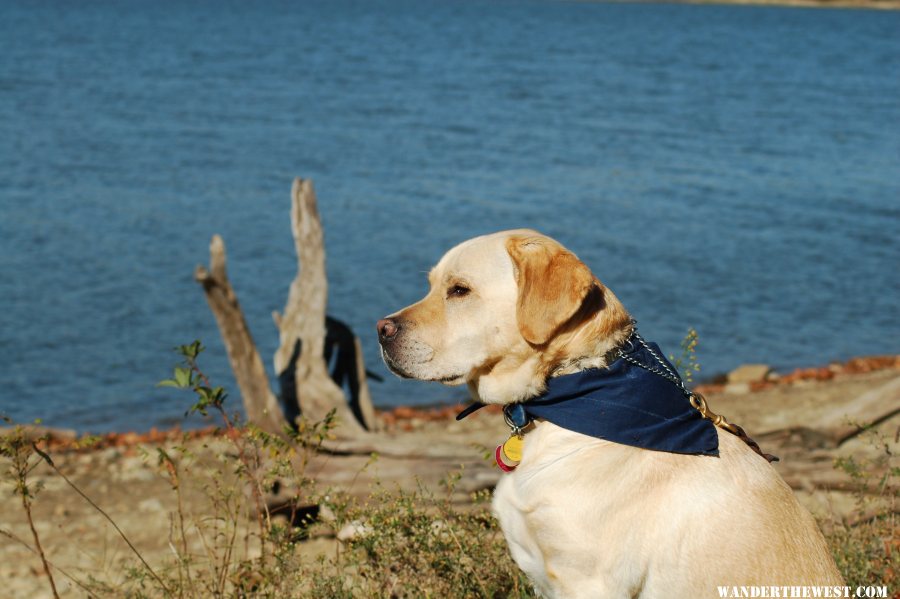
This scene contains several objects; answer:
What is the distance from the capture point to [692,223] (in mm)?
19047

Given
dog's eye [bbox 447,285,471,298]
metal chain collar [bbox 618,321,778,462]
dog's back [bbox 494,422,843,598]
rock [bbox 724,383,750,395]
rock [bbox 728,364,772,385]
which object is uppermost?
dog's eye [bbox 447,285,471,298]

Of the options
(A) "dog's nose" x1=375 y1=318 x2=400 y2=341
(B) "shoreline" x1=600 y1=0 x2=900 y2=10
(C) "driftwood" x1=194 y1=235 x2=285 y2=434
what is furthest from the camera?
(B) "shoreline" x1=600 y1=0 x2=900 y2=10

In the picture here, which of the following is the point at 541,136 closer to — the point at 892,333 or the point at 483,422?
the point at 892,333

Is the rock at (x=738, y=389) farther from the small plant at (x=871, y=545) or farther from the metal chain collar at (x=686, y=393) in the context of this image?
the metal chain collar at (x=686, y=393)

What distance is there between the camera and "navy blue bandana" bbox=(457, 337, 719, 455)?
11.7 feet

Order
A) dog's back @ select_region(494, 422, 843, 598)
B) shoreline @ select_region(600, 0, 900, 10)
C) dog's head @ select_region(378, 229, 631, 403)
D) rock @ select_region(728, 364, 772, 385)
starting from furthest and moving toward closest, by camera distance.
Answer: shoreline @ select_region(600, 0, 900, 10)
rock @ select_region(728, 364, 772, 385)
dog's head @ select_region(378, 229, 631, 403)
dog's back @ select_region(494, 422, 843, 598)

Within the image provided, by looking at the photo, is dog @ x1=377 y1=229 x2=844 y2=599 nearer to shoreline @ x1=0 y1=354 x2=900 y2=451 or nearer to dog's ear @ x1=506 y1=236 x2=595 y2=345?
dog's ear @ x1=506 y1=236 x2=595 y2=345

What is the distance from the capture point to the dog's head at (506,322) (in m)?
3.71

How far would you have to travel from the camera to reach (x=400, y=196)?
1936cm

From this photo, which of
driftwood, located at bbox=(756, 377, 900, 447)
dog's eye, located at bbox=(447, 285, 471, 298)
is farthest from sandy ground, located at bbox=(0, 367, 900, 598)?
dog's eye, located at bbox=(447, 285, 471, 298)

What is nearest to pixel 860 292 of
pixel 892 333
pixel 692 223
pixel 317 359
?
pixel 892 333

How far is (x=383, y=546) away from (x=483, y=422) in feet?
21.5

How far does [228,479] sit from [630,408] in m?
5.61

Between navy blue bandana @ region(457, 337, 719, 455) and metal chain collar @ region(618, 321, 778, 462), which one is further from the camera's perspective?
metal chain collar @ region(618, 321, 778, 462)
